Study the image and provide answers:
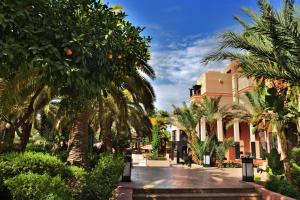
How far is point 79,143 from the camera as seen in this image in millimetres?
12117

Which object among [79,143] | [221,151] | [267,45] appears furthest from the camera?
[221,151]

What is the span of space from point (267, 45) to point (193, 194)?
19.2ft

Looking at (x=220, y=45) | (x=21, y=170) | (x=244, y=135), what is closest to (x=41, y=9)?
(x=21, y=170)

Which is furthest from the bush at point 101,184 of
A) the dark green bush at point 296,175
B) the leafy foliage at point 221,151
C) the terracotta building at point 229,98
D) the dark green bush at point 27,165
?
the terracotta building at point 229,98

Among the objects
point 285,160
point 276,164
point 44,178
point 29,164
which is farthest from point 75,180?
point 276,164

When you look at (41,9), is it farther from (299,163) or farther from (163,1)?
(299,163)

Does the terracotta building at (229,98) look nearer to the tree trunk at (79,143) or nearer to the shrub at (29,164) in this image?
the tree trunk at (79,143)

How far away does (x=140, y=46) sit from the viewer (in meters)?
5.91

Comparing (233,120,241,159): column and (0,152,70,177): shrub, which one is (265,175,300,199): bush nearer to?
(0,152,70,177): shrub

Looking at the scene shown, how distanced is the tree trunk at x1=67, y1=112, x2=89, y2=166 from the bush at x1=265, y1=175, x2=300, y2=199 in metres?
7.23

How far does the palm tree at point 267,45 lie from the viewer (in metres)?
7.99

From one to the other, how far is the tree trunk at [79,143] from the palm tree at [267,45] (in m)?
5.75

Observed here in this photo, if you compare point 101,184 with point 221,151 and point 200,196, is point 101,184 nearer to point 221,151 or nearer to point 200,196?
point 200,196

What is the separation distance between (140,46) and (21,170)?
4.17 m
